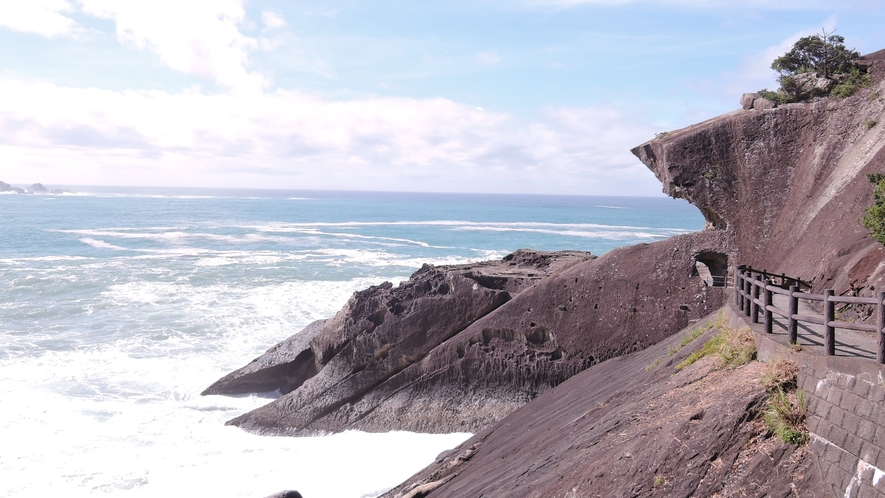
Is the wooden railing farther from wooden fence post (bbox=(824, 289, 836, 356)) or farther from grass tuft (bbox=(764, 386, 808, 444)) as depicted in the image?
grass tuft (bbox=(764, 386, 808, 444))

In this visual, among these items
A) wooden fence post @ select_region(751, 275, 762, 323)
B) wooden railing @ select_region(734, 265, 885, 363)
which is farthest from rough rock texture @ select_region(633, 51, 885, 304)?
wooden fence post @ select_region(751, 275, 762, 323)

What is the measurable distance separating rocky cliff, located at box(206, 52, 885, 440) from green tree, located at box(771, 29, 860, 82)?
0.78 meters

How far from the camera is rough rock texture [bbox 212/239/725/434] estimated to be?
17078 millimetres

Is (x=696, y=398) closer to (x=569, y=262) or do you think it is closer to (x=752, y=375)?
(x=752, y=375)

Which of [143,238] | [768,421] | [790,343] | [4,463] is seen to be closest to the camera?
[768,421]

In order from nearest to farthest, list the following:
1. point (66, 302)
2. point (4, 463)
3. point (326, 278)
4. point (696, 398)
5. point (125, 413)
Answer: point (696, 398)
point (4, 463)
point (125, 413)
point (66, 302)
point (326, 278)

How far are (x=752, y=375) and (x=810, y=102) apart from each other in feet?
40.2

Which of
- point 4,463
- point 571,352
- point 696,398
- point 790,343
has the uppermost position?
point 790,343

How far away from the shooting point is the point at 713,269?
1839 centimetres

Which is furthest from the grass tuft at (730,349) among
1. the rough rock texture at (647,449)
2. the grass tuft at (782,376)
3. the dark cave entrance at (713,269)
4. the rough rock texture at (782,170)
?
the dark cave entrance at (713,269)

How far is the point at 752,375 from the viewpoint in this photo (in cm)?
822

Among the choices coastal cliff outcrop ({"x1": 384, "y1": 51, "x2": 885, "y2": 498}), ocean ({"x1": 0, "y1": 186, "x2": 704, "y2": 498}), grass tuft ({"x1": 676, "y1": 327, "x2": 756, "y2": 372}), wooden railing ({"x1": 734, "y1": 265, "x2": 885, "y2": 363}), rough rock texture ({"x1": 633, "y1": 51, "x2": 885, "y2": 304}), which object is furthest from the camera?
ocean ({"x1": 0, "y1": 186, "x2": 704, "y2": 498})

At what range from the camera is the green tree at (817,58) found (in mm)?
17766

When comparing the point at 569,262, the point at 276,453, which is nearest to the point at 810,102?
the point at 569,262
